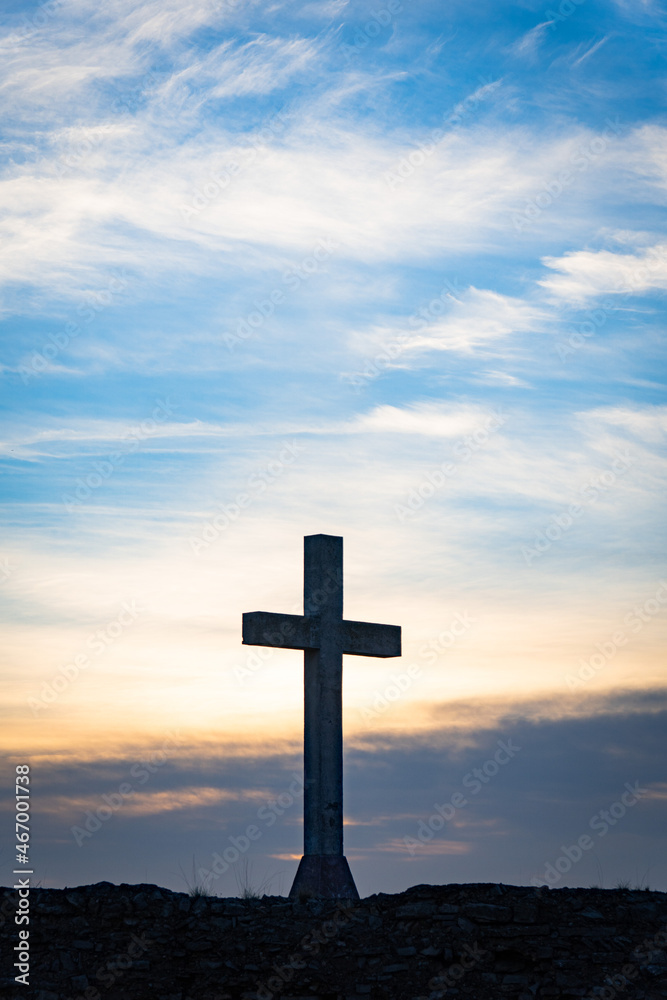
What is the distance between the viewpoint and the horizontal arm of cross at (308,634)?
13375 mm

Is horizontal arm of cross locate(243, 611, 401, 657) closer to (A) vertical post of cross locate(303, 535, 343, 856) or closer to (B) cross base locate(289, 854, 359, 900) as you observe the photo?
(A) vertical post of cross locate(303, 535, 343, 856)

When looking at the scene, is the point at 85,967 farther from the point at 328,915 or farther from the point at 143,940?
the point at 328,915

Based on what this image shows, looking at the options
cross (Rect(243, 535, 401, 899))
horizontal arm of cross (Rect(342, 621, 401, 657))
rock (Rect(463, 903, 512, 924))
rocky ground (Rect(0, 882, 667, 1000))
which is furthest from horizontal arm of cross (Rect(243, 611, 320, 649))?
rock (Rect(463, 903, 512, 924))

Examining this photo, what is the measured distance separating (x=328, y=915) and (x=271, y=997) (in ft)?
3.33

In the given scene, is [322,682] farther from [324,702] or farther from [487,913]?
[487,913]

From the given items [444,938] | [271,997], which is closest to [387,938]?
[444,938]

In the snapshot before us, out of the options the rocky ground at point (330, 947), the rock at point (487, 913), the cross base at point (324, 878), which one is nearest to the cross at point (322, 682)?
the cross base at point (324, 878)

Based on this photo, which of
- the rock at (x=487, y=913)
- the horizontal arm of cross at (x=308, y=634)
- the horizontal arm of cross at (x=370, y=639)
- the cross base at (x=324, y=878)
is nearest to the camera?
the rock at (x=487, y=913)

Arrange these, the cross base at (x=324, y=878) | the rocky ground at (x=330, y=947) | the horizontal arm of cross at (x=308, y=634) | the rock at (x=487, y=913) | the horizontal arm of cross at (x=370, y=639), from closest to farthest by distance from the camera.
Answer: the rocky ground at (x=330, y=947) < the rock at (x=487, y=913) < the cross base at (x=324, y=878) < the horizontal arm of cross at (x=308, y=634) < the horizontal arm of cross at (x=370, y=639)

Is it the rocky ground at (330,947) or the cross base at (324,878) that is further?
the cross base at (324,878)

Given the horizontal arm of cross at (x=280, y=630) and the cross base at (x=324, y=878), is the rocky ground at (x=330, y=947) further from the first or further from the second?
the horizontal arm of cross at (x=280, y=630)

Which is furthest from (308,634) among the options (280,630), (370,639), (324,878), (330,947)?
(330,947)

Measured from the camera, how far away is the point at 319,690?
13805 mm

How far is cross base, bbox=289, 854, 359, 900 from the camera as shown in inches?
509
